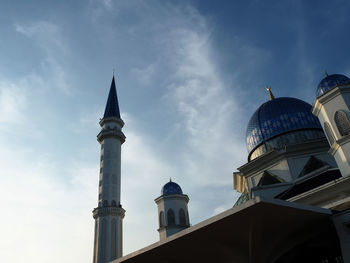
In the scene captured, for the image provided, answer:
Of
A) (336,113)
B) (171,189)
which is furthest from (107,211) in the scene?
(336,113)

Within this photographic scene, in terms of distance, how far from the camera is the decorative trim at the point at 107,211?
21.7 m

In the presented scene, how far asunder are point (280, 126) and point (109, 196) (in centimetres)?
1314

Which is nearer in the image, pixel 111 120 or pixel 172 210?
pixel 172 210

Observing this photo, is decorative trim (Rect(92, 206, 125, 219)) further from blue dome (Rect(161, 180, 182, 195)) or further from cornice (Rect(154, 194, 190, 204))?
blue dome (Rect(161, 180, 182, 195))

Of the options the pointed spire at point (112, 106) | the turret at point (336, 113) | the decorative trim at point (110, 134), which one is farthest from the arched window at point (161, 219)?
the turret at point (336, 113)

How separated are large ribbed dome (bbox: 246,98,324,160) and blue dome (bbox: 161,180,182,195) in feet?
21.4

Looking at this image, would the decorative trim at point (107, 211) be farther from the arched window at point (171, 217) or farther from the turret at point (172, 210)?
the arched window at point (171, 217)

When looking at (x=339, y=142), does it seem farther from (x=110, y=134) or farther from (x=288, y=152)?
(x=110, y=134)

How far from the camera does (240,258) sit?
378 inches

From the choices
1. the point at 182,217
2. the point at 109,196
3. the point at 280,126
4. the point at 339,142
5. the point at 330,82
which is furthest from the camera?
the point at 182,217

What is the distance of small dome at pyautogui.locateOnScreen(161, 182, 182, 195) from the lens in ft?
82.7

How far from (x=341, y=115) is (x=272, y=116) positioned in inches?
336

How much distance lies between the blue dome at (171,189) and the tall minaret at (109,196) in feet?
13.5

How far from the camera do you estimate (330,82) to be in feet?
50.6
